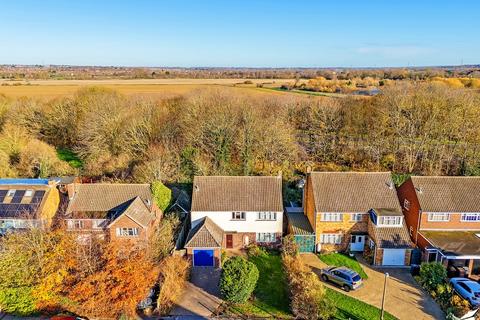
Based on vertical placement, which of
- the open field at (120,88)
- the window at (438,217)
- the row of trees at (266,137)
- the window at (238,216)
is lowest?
the window at (238,216)

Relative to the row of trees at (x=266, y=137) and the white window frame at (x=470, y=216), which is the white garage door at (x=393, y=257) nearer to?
the white window frame at (x=470, y=216)

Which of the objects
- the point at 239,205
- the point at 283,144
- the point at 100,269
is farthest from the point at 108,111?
the point at 100,269

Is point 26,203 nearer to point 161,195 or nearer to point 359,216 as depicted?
point 161,195

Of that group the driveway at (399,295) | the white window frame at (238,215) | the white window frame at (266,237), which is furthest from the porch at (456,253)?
the white window frame at (238,215)

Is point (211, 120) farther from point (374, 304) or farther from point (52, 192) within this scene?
point (374, 304)

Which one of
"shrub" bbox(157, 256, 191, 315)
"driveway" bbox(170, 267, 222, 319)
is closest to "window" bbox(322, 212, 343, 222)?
"driveway" bbox(170, 267, 222, 319)

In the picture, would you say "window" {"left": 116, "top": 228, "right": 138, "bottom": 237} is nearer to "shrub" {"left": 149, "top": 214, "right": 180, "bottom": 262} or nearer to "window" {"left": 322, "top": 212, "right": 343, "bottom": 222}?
"shrub" {"left": 149, "top": 214, "right": 180, "bottom": 262}

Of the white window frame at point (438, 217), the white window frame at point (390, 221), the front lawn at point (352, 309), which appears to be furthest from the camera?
the white window frame at point (438, 217)
